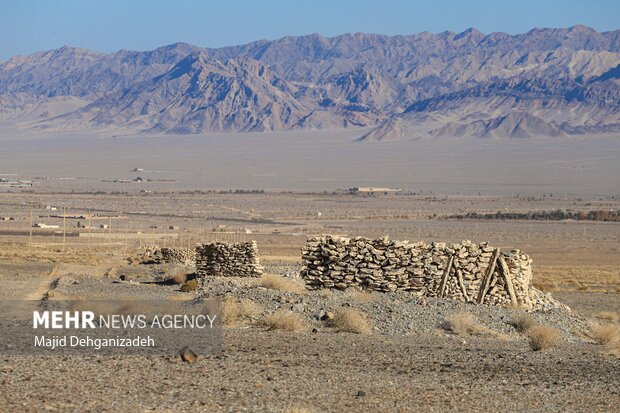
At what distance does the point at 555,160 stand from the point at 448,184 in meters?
49.8

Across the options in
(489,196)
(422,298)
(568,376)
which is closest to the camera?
(568,376)

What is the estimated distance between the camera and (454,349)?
54.3 ft

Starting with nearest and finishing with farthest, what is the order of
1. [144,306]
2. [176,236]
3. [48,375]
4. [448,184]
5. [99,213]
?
[48,375] → [144,306] → [176,236] → [99,213] → [448,184]

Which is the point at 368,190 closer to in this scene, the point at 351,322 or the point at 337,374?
the point at 351,322

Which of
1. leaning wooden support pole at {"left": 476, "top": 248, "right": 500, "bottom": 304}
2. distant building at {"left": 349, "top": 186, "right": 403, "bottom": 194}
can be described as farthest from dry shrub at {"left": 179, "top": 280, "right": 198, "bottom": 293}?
distant building at {"left": 349, "top": 186, "right": 403, "bottom": 194}

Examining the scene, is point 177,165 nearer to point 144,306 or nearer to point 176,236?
point 176,236

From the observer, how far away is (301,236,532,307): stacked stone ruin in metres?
22.4

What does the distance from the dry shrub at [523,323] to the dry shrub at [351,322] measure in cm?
294

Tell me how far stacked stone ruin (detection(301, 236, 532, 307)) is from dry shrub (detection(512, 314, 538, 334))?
2593 mm

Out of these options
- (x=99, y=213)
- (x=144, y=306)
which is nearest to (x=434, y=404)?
(x=144, y=306)

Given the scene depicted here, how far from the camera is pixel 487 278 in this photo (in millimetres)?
23047

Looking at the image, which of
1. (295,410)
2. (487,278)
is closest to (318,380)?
(295,410)

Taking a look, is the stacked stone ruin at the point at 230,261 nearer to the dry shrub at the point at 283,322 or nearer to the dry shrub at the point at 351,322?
the dry shrub at the point at 351,322

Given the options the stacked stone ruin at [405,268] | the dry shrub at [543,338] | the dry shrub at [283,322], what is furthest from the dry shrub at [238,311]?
the dry shrub at [543,338]
